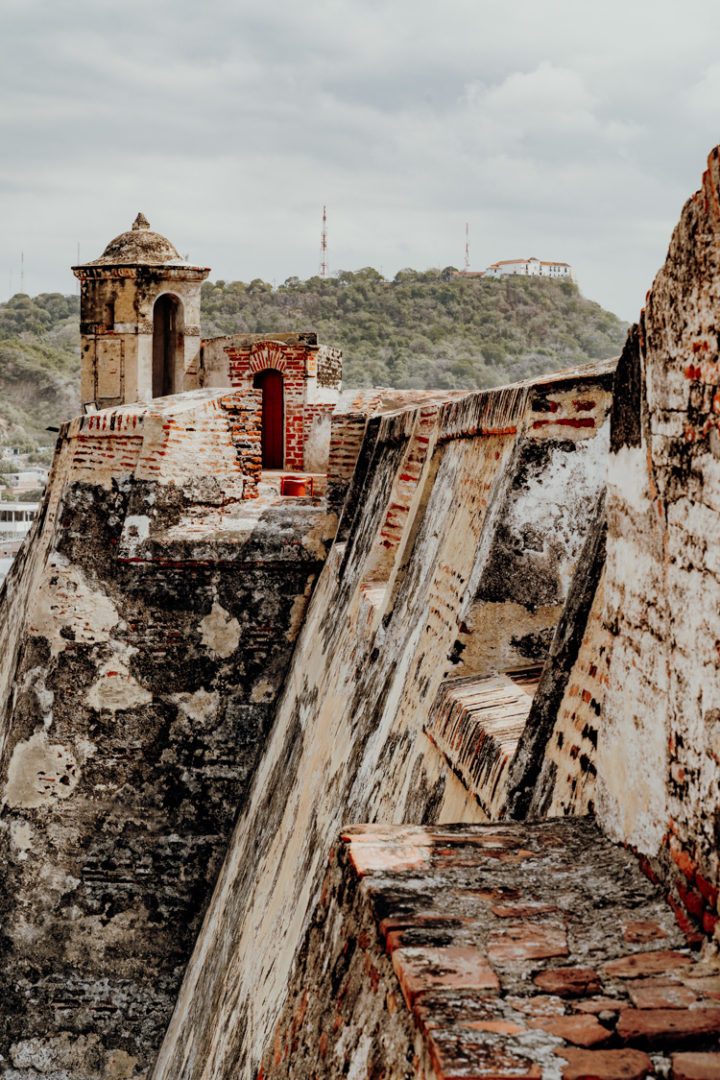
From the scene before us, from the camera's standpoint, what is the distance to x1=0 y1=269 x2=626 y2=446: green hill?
48375mm

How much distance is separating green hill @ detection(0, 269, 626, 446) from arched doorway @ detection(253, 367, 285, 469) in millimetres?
28969

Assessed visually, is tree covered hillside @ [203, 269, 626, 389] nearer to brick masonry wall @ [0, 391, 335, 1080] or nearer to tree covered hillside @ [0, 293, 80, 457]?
tree covered hillside @ [0, 293, 80, 457]

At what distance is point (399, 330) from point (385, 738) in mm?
48184

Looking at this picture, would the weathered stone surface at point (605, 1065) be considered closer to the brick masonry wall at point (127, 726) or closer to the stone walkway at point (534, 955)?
the stone walkway at point (534, 955)

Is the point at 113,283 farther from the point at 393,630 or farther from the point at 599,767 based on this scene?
the point at 599,767

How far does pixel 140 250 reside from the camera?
56.0 ft

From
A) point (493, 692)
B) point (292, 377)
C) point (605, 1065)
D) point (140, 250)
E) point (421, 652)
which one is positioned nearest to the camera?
point (605, 1065)

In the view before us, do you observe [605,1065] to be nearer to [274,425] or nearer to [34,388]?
[274,425]

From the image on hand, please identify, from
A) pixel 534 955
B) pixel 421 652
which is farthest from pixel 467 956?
pixel 421 652

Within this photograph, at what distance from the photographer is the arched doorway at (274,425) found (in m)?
15.8

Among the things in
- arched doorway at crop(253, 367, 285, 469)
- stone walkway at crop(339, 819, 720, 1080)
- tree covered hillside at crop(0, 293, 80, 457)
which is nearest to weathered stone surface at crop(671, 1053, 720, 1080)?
stone walkway at crop(339, 819, 720, 1080)

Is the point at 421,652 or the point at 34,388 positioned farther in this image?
the point at 34,388

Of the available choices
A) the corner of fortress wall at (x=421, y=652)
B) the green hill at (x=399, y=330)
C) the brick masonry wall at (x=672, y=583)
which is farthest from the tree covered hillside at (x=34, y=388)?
the brick masonry wall at (x=672, y=583)

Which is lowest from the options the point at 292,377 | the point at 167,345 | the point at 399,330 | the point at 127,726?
the point at 127,726
